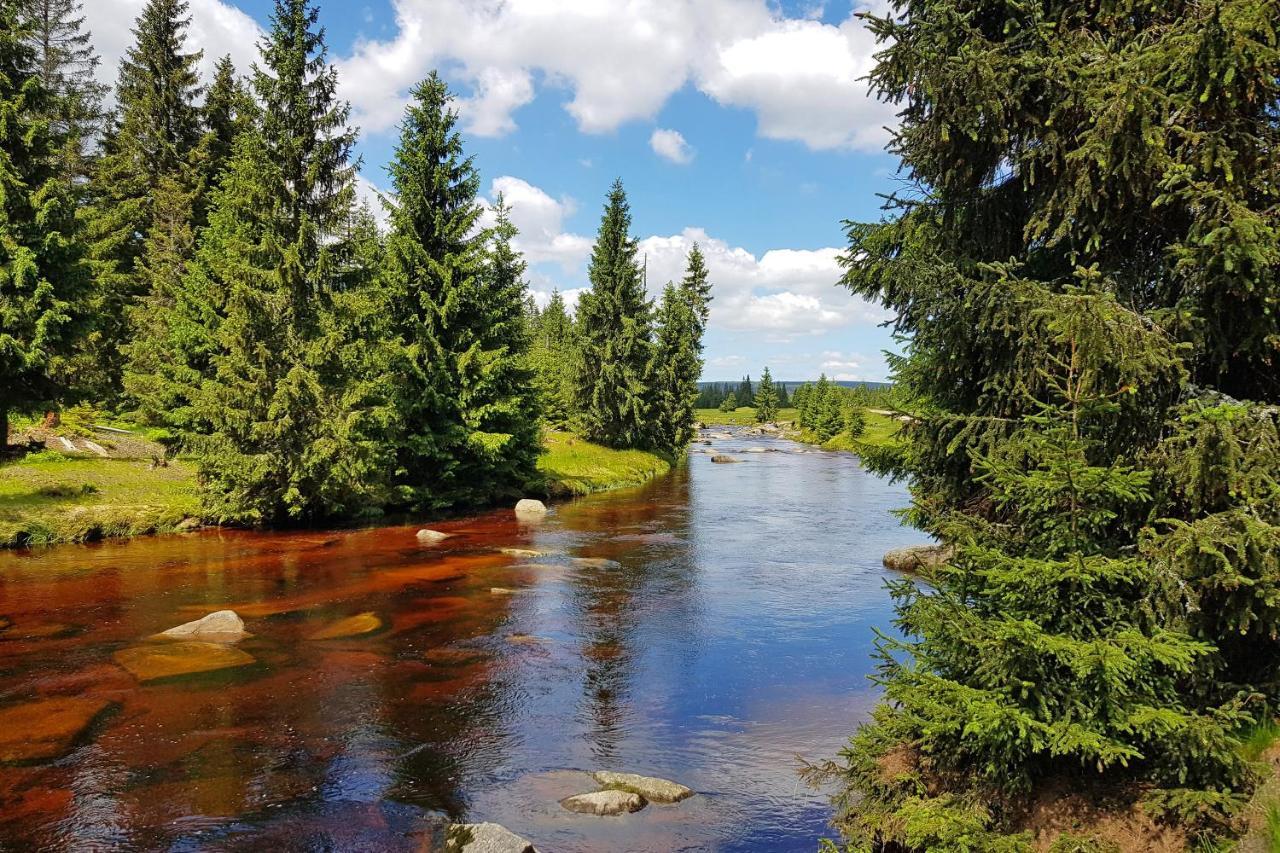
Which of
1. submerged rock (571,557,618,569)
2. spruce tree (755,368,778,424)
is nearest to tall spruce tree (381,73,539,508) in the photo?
submerged rock (571,557,618,569)

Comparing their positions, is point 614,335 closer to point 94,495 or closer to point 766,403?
point 94,495

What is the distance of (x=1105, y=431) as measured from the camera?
5.93 metres

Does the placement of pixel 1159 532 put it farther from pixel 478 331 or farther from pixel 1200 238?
pixel 478 331

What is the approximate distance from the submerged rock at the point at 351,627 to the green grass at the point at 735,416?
344 feet

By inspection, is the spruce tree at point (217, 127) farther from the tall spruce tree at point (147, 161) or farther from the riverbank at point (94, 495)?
the riverbank at point (94, 495)

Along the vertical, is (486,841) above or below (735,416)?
below

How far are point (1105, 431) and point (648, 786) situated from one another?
6267 millimetres

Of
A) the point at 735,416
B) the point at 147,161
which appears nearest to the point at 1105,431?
the point at 147,161

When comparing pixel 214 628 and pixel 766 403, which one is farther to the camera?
pixel 766 403

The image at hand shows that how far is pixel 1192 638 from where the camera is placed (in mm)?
5332

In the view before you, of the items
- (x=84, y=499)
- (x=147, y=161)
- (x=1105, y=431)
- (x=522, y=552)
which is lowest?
(x=522, y=552)

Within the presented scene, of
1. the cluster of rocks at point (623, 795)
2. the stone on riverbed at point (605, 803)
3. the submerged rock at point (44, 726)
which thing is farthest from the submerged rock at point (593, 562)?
the stone on riverbed at point (605, 803)

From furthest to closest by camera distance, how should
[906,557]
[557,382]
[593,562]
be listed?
[557,382] → [593,562] → [906,557]

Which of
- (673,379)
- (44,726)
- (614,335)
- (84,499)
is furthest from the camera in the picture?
(673,379)
